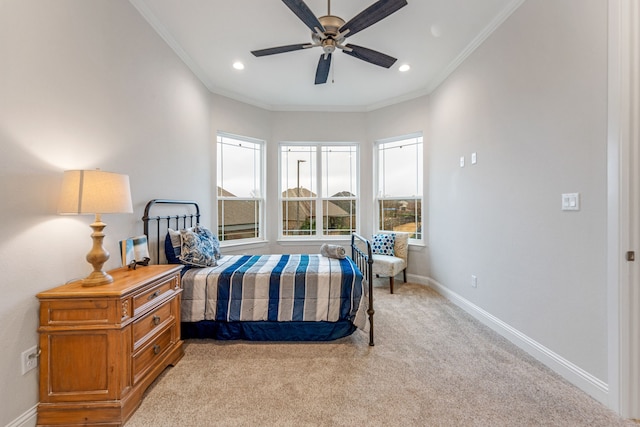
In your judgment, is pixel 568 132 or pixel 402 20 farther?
pixel 402 20

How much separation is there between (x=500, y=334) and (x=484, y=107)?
2.25m

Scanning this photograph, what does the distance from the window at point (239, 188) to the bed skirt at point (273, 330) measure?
1.87 metres

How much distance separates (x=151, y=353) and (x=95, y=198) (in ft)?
3.53

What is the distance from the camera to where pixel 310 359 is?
7.19 ft

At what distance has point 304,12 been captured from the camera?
1.92 meters

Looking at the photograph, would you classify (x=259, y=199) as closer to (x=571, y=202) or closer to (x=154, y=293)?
(x=154, y=293)

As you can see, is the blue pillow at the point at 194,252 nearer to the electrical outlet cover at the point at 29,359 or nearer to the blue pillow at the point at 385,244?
the electrical outlet cover at the point at 29,359

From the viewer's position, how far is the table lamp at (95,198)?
4.87ft

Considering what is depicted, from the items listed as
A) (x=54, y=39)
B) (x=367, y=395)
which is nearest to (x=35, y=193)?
(x=54, y=39)

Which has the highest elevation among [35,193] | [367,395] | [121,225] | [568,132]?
[568,132]

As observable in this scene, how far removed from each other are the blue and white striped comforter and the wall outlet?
3.22ft

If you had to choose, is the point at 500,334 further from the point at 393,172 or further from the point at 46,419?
the point at 46,419

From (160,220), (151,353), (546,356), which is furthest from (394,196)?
(151,353)

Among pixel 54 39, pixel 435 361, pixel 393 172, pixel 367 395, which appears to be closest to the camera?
pixel 54 39
